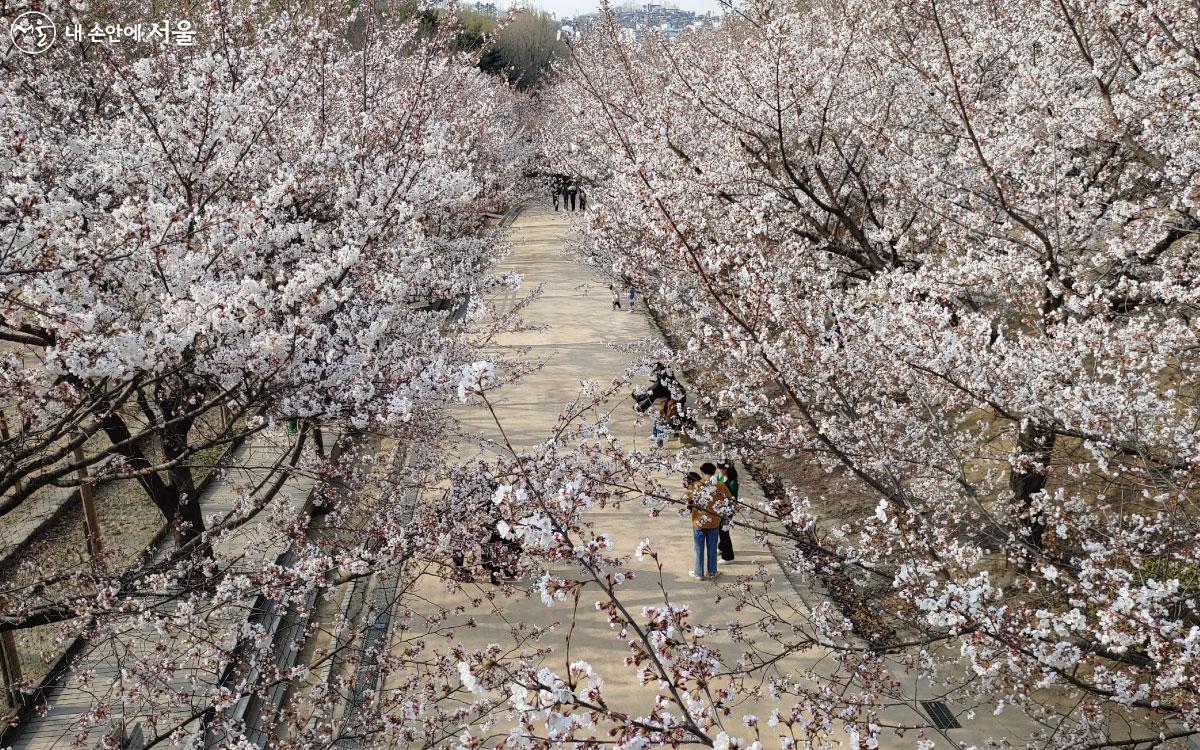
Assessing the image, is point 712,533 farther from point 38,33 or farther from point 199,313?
point 38,33

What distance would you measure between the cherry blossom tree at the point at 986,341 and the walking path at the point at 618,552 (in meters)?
0.59

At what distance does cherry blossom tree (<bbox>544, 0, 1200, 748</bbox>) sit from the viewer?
14.2 ft

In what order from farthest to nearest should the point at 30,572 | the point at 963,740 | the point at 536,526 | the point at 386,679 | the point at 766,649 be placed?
the point at 30,572
the point at 766,649
the point at 386,679
the point at 963,740
the point at 536,526

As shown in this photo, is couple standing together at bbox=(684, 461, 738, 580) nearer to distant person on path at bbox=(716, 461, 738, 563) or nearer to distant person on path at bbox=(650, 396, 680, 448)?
distant person on path at bbox=(716, 461, 738, 563)

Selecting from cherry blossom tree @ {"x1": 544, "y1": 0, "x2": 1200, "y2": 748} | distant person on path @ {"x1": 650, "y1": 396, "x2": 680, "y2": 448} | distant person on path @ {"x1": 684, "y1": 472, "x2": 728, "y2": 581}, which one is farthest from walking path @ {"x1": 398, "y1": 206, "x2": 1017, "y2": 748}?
distant person on path @ {"x1": 650, "y1": 396, "x2": 680, "y2": 448}

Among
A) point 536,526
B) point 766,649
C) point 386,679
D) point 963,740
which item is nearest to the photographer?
point 536,526

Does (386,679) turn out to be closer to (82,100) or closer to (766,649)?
(766,649)

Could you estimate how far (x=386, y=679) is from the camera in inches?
287

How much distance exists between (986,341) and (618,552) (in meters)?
5.30

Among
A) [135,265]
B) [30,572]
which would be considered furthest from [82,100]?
[135,265]

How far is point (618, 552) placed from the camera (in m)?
9.56

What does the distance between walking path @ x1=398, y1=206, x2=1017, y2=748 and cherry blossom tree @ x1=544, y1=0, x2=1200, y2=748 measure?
59 cm

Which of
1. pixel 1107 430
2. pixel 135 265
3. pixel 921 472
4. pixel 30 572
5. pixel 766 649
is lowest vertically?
pixel 766 649

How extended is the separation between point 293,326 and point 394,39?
534 inches
